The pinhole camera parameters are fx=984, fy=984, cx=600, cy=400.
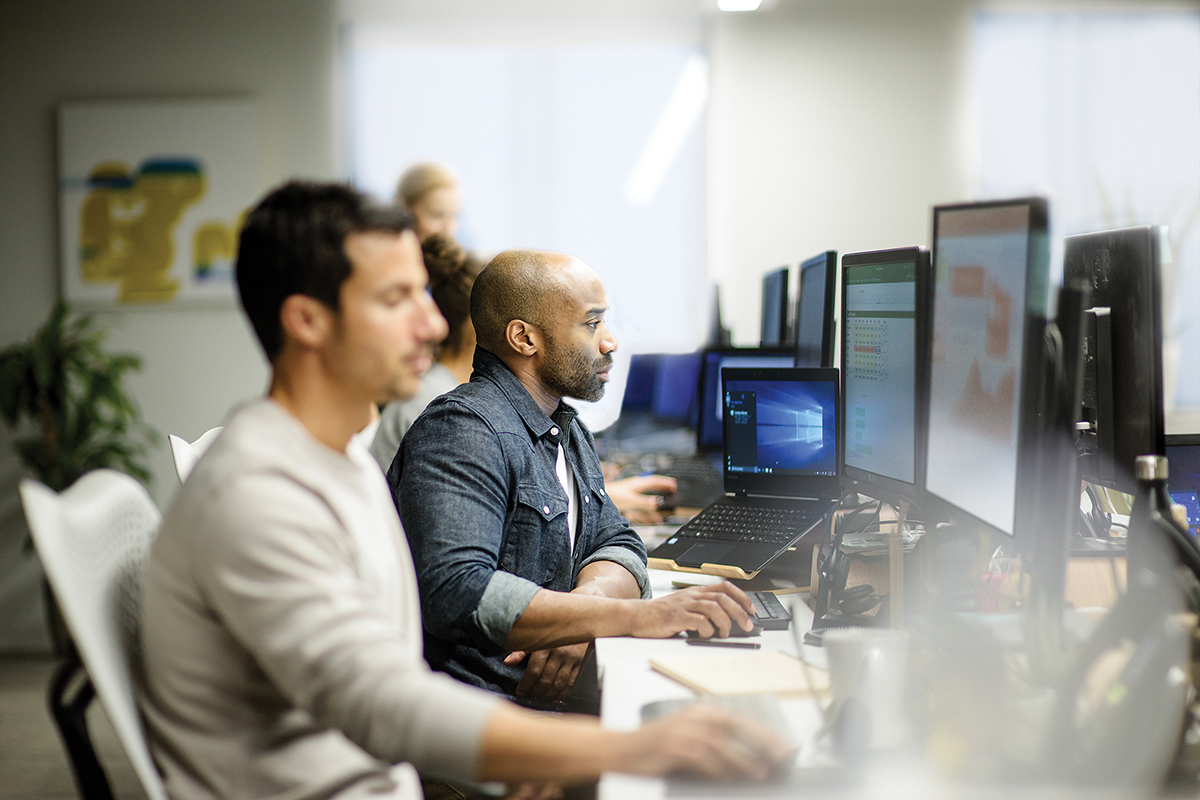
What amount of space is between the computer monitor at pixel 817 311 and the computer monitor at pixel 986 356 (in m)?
0.59

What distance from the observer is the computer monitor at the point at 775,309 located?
2.90 metres

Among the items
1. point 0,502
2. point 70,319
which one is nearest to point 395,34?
point 70,319

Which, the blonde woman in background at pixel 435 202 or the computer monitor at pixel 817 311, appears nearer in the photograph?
the computer monitor at pixel 817 311

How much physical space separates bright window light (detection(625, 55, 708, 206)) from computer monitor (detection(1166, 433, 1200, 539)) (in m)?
3.26

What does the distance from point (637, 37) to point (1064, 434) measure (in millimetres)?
3896

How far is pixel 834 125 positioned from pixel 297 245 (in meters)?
3.82

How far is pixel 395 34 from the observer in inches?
179

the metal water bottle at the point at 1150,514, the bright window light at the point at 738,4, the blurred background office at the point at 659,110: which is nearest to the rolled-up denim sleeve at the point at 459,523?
the metal water bottle at the point at 1150,514

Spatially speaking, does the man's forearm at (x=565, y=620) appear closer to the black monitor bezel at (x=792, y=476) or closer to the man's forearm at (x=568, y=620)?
the man's forearm at (x=568, y=620)

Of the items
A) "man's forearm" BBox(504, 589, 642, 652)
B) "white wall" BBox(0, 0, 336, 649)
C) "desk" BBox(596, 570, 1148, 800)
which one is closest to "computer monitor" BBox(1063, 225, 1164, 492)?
"desk" BBox(596, 570, 1148, 800)

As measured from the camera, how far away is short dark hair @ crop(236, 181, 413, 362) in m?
1.03

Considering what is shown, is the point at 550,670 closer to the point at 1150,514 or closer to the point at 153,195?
the point at 1150,514

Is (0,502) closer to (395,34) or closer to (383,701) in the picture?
(395,34)

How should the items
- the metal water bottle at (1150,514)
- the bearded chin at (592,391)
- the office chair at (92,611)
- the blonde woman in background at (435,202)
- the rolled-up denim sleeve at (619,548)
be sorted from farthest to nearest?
the blonde woman in background at (435,202), the bearded chin at (592,391), the rolled-up denim sleeve at (619,548), the metal water bottle at (1150,514), the office chair at (92,611)
